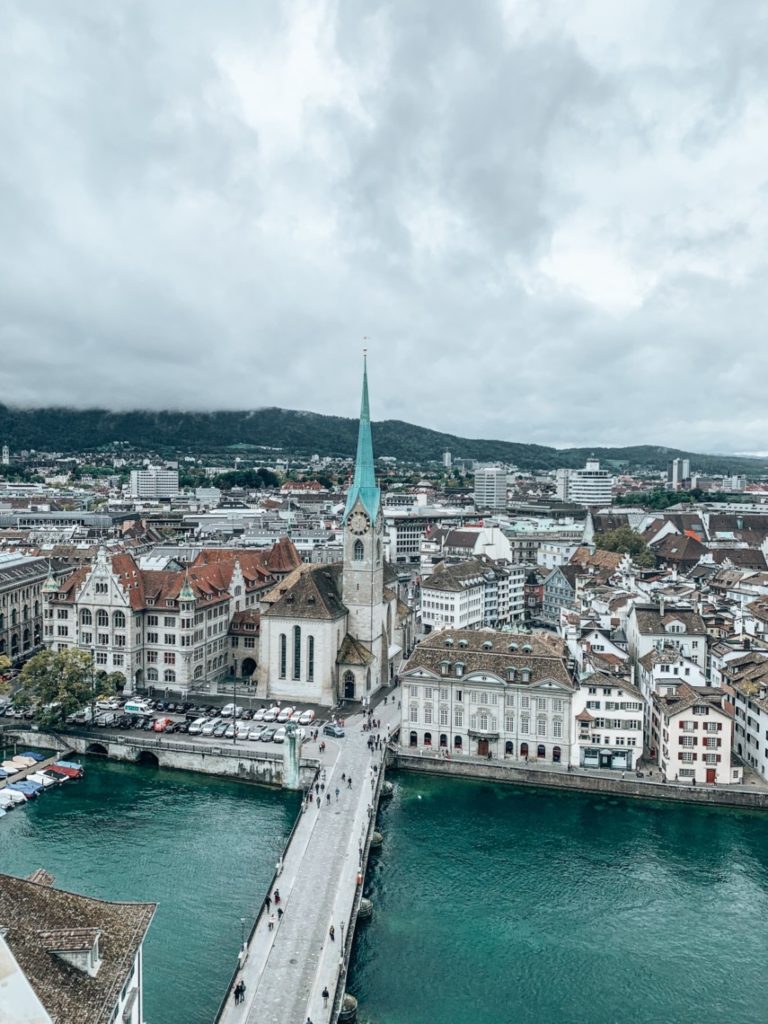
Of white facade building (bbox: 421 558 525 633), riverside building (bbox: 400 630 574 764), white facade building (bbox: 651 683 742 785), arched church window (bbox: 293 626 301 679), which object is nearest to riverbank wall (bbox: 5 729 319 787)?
riverside building (bbox: 400 630 574 764)

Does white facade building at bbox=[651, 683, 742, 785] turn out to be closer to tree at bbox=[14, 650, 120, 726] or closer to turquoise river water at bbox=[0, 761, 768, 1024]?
turquoise river water at bbox=[0, 761, 768, 1024]

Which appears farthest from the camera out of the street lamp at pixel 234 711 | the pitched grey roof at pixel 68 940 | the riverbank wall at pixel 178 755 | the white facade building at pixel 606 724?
the street lamp at pixel 234 711

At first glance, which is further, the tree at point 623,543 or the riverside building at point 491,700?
the tree at point 623,543

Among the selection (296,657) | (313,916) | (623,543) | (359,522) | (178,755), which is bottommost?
(313,916)

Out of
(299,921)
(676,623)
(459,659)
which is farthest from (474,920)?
(676,623)

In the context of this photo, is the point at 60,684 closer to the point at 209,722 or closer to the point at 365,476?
the point at 209,722

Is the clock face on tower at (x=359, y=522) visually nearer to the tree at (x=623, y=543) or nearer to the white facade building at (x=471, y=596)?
the white facade building at (x=471, y=596)

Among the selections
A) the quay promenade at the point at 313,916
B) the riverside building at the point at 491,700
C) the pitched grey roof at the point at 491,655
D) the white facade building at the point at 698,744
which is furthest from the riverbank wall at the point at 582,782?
the pitched grey roof at the point at 491,655

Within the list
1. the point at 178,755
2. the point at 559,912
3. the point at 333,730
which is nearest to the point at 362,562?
the point at 333,730
